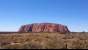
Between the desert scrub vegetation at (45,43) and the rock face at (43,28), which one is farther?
the rock face at (43,28)

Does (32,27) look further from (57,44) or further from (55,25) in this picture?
(57,44)

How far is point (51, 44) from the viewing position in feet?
59.1

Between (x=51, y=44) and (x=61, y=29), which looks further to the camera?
(x=61, y=29)

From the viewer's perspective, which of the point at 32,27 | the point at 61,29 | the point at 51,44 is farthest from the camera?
the point at 32,27

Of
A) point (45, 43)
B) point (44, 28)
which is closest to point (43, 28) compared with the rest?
point (44, 28)

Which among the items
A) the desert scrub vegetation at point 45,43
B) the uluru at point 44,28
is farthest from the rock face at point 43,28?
the desert scrub vegetation at point 45,43

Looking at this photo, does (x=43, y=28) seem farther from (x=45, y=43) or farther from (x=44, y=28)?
(x=45, y=43)

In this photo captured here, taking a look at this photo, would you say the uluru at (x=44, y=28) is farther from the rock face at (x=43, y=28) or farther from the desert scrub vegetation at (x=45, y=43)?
the desert scrub vegetation at (x=45, y=43)

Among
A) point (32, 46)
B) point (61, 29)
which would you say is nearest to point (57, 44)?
point (32, 46)

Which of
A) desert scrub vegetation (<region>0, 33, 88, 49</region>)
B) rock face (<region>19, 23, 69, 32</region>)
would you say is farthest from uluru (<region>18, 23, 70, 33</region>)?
desert scrub vegetation (<region>0, 33, 88, 49</region>)

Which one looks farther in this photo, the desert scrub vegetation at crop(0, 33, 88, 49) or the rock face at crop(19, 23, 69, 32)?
the rock face at crop(19, 23, 69, 32)

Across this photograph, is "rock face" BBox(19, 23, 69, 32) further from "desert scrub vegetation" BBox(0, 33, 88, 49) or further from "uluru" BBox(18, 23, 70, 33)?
"desert scrub vegetation" BBox(0, 33, 88, 49)

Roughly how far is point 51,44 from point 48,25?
104027 millimetres

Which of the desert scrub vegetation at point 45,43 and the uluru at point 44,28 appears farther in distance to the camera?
the uluru at point 44,28
